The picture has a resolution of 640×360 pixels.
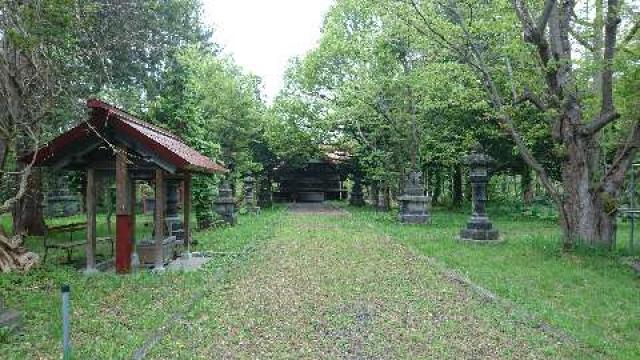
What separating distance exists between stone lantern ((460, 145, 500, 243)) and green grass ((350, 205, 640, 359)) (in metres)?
0.49

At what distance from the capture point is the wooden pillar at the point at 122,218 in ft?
33.2

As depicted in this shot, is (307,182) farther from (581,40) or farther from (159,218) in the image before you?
(159,218)

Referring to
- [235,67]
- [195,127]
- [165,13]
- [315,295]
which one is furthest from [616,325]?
[235,67]

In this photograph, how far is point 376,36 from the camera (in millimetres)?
23688

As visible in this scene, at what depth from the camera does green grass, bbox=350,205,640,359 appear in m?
6.43

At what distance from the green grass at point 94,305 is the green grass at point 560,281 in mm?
4832

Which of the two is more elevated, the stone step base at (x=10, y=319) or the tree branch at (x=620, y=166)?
the tree branch at (x=620, y=166)

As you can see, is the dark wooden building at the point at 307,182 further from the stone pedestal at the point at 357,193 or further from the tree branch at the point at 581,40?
the tree branch at the point at 581,40

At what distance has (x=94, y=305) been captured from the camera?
7750 millimetres

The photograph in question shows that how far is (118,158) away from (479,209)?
960cm

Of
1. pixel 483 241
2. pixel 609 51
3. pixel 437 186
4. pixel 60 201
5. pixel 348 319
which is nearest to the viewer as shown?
pixel 348 319

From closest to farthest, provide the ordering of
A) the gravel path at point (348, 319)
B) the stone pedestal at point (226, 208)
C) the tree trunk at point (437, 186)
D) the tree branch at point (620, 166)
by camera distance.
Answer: the gravel path at point (348, 319) → the tree branch at point (620, 166) → the stone pedestal at point (226, 208) → the tree trunk at point (437, 186)

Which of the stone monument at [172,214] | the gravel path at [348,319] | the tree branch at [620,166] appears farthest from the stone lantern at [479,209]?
the stone monument at [172,214]

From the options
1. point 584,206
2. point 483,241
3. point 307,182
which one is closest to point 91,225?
point 483,241
